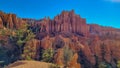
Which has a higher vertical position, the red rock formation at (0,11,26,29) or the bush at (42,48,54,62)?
the red rock formation at (0,11,26,29)

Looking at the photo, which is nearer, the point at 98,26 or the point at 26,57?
the point at 26,57

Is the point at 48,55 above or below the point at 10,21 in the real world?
below

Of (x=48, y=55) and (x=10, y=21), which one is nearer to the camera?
(x=48, y=55)

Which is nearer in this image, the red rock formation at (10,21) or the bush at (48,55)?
the bush at (48,55)

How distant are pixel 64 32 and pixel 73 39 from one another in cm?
885

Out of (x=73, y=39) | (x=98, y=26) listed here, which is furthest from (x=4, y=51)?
(x=98, y=26)

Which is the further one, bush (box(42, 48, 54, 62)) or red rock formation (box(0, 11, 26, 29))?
red rock formation (box(0, 11, 26, 29))

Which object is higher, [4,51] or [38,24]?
[38,24]

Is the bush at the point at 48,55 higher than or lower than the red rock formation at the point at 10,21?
lower

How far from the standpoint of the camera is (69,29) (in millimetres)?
92062

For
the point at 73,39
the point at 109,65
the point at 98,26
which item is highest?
the point at 98,26

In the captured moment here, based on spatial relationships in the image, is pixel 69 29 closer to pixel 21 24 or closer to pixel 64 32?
pixel 64 32

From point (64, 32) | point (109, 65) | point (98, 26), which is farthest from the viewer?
point (98, 26)

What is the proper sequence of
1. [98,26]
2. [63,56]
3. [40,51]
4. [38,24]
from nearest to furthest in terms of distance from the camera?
[63,56]
[40,51]
[38,24]
[98,26]
